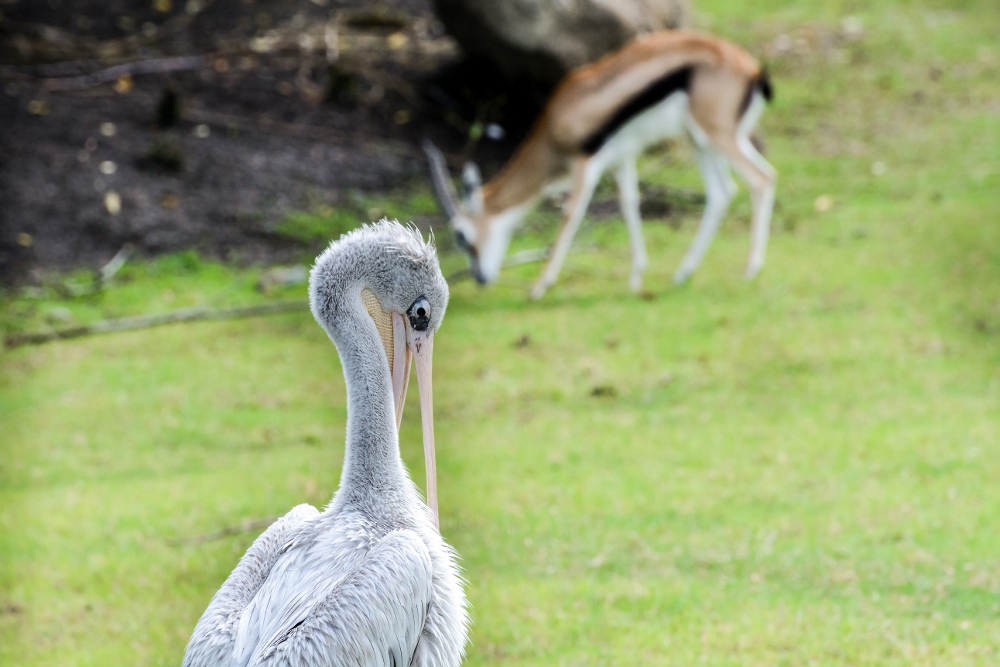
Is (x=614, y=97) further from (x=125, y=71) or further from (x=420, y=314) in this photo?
(x=420, y=314)

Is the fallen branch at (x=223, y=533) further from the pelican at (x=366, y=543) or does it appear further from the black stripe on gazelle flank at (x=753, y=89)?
the black stripe on gazelle flank at (x=753, y=89)

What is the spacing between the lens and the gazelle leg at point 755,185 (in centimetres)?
1081

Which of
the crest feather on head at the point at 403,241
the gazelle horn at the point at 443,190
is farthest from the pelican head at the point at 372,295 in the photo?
the gazelle horn at the point at 443,190

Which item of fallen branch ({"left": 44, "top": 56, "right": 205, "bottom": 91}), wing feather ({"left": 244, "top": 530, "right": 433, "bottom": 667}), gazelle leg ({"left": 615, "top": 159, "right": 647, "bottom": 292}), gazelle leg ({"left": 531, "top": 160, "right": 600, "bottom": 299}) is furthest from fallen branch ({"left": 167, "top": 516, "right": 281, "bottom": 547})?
fallen branch ({"left": 44, "top": 56, "right": 205, "bottom": 91})

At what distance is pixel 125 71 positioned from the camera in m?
14.3

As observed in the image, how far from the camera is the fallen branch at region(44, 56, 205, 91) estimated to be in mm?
13922

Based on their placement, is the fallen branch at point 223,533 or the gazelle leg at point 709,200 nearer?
the fallen branch at point 223,533

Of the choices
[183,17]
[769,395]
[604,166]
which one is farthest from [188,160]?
[769,395]

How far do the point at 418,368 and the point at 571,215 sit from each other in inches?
274

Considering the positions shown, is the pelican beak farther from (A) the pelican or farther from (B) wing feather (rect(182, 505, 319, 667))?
(B) wing feather (rect(182, 505, 319, 667))

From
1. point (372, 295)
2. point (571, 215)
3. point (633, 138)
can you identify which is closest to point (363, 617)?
point (372, 295)

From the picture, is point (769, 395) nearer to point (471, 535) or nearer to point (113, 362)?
point (471, 535)

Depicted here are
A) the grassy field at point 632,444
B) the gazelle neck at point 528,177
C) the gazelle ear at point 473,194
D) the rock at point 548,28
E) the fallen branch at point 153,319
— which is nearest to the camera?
the grassy field at point 632,444

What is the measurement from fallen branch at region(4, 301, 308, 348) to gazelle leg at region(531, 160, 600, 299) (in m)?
2.16
